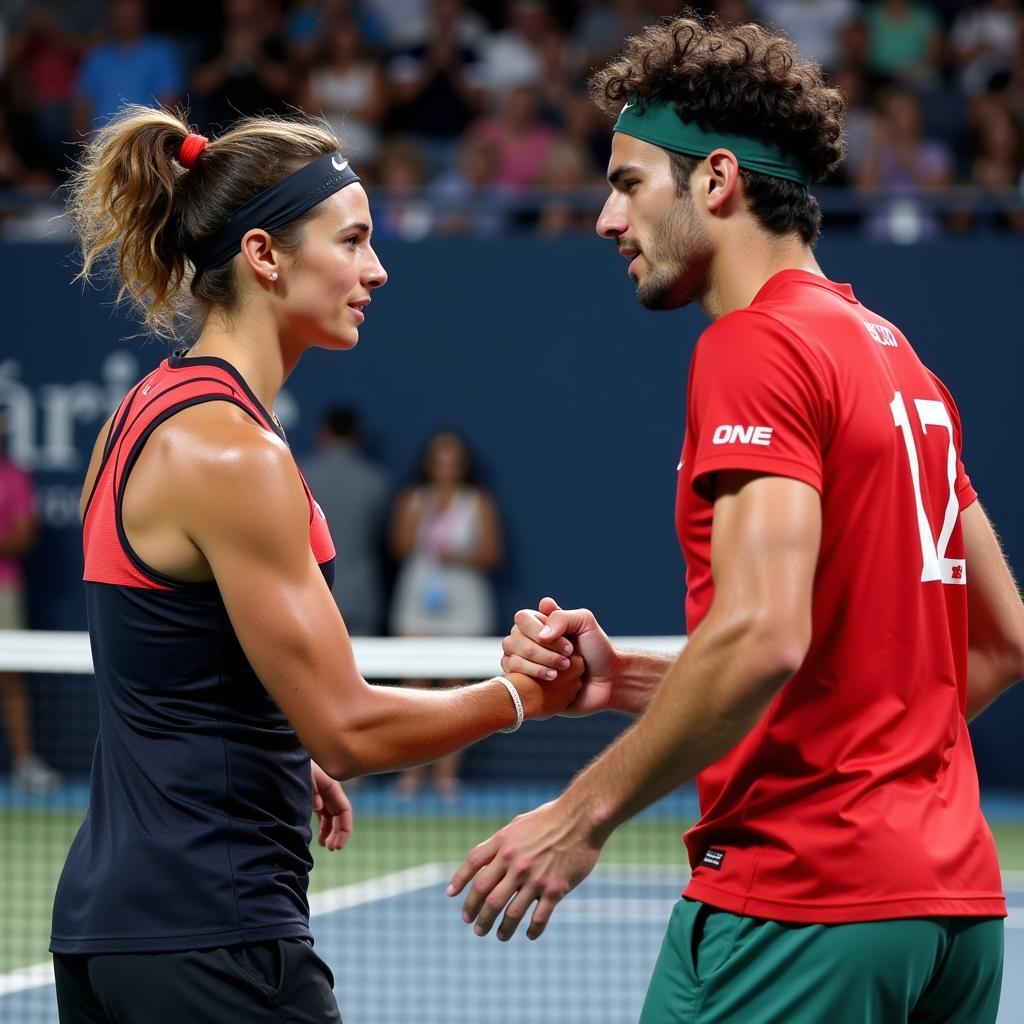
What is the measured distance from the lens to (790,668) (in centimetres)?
252

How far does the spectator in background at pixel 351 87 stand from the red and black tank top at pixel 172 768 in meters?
9.79

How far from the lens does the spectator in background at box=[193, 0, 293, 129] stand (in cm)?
1215

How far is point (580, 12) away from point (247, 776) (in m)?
11.0

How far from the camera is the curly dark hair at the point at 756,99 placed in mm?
2938

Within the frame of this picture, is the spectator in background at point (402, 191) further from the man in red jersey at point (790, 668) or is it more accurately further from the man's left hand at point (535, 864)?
the man's left hand at point (535, 864)

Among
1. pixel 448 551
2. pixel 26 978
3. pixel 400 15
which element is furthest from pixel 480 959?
pixel 400 15

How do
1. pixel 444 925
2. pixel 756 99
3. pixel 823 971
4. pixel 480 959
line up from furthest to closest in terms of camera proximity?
1. pixel 444 925
2. pixel 480 959
3. pixel 756 99
4. pixel 823 971

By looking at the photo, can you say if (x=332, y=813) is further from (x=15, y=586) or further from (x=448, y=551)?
(x=15, y=586)

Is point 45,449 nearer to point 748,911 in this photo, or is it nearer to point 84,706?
point 84,706

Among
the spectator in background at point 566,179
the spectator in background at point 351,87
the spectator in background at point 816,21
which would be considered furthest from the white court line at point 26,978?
the spectator in background at point 816,21

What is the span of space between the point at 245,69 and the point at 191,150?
955 cm

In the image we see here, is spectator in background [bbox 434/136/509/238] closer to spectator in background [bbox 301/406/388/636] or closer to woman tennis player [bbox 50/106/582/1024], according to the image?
spectator in background [bbox 301/406/388/636]

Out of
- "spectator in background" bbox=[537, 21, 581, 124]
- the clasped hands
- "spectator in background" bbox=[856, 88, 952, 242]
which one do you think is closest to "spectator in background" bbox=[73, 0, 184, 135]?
"spectator in background" bbox=[537, 21, 581, 124]

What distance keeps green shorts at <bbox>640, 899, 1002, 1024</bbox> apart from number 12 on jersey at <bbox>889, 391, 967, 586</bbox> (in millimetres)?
562
